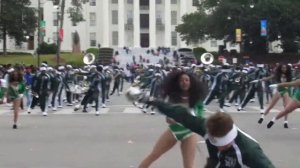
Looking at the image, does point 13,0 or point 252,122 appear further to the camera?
point 13,0

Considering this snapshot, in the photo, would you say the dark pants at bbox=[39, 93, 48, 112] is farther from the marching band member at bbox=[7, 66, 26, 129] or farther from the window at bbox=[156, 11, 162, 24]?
the window at bbox=[156, 11, 162, 24]

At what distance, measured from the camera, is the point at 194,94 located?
7895 millimetres

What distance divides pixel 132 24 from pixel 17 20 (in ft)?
104

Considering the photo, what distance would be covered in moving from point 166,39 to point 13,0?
33656 millimetres

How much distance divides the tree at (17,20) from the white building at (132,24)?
2420 cm

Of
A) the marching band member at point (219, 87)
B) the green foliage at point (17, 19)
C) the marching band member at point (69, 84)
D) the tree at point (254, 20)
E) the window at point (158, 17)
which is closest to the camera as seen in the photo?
the marching band member at point (219, 87)

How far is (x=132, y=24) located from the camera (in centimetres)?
11275

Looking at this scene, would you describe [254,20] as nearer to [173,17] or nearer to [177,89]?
[173,17]

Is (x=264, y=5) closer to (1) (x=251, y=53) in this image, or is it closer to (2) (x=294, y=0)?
(2) (x=294, y=0)

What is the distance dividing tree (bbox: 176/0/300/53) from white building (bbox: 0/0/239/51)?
2906 centimetres

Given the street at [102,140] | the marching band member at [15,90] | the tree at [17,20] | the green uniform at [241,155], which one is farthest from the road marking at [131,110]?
the tree at [17,20]

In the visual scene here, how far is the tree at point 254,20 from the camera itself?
239 ft

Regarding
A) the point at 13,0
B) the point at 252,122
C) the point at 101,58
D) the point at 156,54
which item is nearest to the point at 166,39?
the point at 156,54

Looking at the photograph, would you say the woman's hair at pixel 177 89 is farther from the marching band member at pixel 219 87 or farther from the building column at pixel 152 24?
the building column at pixel 152 24
